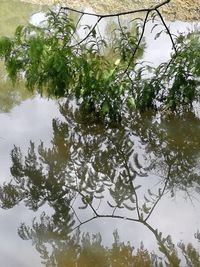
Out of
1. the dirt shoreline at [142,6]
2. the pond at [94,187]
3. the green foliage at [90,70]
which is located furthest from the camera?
the dirt shoreline at [142,6]

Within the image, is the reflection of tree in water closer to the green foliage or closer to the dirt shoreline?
the green foliage

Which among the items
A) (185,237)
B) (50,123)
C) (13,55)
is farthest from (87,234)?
(13,55)

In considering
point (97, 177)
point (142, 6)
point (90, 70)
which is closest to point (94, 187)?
point (97, 177)

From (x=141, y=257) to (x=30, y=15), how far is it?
7.06 metres

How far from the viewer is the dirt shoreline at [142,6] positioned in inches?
373

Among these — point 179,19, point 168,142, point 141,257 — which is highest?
point 179,19

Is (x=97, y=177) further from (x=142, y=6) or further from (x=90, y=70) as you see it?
(x=142, y=6)

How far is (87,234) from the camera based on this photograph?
3826 mm

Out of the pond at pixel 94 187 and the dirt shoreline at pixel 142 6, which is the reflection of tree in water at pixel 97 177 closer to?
the pond at pixel 94 187

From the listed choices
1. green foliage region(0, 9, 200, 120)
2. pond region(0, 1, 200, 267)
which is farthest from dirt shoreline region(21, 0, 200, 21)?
pond region(0, 1, 200, 267)

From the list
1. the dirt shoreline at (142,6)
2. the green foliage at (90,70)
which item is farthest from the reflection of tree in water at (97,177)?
the dirt shoreline at (142,6)

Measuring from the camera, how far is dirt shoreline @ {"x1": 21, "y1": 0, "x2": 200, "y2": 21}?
9.48 m

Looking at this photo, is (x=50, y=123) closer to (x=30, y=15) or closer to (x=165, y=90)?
(x=165, y=90)

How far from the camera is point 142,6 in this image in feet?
33.0
